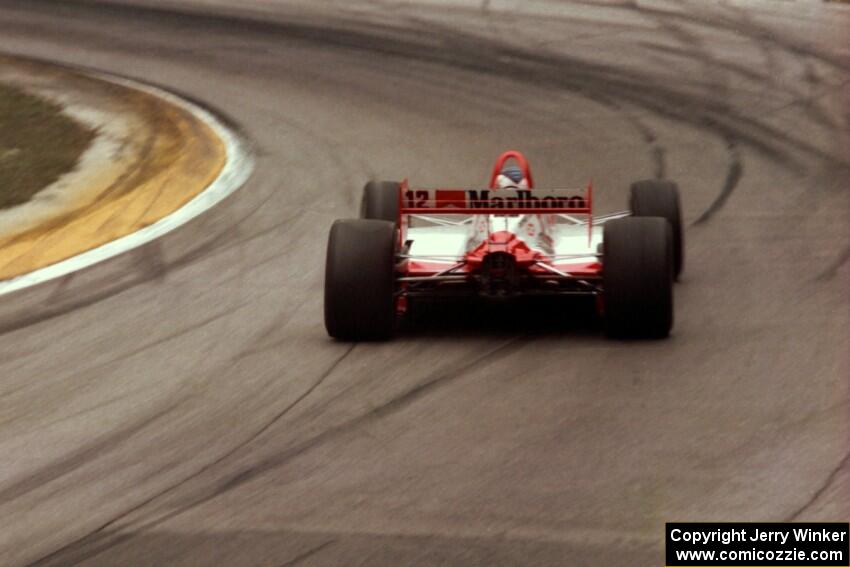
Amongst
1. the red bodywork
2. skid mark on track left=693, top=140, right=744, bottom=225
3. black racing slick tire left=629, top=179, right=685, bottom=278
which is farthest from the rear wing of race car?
skid mark on track left=693, top=140, right=744, bottom=225

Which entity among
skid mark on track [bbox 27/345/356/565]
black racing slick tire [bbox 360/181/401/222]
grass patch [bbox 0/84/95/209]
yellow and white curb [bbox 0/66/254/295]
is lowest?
skid mark on track [bbox 27/345/356/565]

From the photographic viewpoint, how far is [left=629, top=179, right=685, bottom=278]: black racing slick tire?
476 inches

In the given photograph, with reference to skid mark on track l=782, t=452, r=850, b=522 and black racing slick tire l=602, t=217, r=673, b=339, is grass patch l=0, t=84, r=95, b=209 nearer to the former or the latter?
black racing slick tire l=602, t=217, r=673, b=339

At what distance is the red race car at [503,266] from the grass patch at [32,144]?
625 centimetres

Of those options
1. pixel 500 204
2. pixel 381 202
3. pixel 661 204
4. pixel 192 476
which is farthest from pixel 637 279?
pixel 192 476

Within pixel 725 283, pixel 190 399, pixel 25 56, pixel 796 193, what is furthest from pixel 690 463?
pixel 25 56

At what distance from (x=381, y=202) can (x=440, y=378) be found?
9.38 feet

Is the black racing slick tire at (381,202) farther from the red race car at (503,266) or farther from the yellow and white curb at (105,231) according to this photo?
the yellow and white curb at (105,231)

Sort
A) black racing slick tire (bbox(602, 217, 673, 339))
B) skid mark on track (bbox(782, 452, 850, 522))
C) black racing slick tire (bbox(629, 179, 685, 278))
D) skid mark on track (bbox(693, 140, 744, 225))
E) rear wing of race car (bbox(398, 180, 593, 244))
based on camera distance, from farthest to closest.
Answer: skid mark on track (bbox(693, 140, 744, 225)) → black racing slick tire (bbox(629, 179, 685, 278)) → rear wing of race car (bbox(398, 180, 593, 244)) → black racing slick tire (bbox(602, 217, 673, 339)) → skid mark on track (bbox(782, 452, 850, 522))

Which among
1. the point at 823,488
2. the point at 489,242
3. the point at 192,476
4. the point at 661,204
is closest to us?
the point at 823,488

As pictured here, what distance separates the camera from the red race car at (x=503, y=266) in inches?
404

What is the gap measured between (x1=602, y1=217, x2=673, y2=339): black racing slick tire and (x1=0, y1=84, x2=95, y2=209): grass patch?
7633 millimetres

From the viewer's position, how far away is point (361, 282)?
10.5 metres

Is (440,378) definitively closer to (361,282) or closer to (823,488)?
(361,282)
